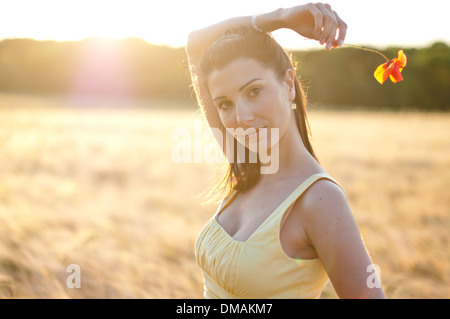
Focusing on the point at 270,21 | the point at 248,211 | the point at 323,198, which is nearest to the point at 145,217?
the point at 248,211

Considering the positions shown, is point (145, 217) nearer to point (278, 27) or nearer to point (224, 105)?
Answer: point (224, 105)

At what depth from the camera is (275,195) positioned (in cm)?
156

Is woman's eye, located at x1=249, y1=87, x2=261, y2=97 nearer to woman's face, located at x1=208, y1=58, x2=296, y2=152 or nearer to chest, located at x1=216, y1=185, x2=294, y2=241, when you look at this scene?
woman's face, located at x1=208, y1=58, x2=296, y2=152

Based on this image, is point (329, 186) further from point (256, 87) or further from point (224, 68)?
point (224, 68)

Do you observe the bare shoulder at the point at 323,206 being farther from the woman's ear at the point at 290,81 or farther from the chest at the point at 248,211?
the woman's ear at the point at 290,81

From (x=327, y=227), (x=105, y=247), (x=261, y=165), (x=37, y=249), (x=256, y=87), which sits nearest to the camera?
(x=327, y=227)

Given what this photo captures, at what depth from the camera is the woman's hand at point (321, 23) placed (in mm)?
1408

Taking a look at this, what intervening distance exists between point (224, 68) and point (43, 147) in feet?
33.2

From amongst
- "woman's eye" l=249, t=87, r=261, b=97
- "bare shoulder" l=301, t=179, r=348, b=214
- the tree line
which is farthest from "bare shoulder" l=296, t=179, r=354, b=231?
the tree line

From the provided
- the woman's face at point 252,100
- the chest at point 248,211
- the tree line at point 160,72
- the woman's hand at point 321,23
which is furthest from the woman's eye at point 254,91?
the tree line at point 160,72

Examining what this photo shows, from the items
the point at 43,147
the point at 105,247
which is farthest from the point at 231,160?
the point at 43,147

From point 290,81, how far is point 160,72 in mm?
42061
